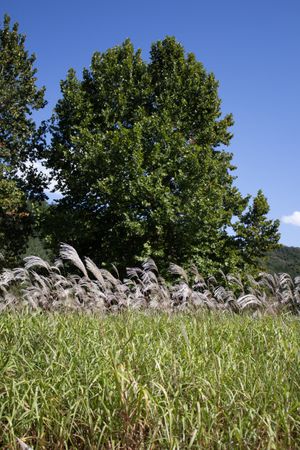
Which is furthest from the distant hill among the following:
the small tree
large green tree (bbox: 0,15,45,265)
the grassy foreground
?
the grassy foreground

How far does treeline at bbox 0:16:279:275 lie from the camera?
1862 cm

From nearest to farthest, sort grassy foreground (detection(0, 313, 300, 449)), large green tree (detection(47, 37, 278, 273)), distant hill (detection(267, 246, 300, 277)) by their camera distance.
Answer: grassy foreground (detection(0, 313, 300, 449)) → large green tree (detection(47, 37, 278, 273)) → distant hill (detection(267, 246, 300, 277))

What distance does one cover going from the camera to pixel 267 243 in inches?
851

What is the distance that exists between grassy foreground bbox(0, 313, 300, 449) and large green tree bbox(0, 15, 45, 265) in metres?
17.4

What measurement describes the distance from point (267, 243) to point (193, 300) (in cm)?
1321

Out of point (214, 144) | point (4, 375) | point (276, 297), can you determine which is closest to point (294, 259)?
point (214, 144)

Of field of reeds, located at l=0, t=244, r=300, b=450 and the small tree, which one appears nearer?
field of reeds, located at l=0, t=244, r=300, b=450

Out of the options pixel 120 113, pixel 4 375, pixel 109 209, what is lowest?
pixel 4 375

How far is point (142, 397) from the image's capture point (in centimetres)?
359

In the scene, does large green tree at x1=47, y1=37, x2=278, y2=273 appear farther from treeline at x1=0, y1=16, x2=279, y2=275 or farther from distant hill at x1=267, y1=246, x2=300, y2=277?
distant hill at x1=267, y1=246, x2=300, y2=277

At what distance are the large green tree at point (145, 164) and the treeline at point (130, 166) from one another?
5 cm

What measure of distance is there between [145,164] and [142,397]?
53.8ft

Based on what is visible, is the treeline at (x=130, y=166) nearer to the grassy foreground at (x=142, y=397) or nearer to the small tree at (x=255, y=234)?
the small tree at (x=255, y=234)

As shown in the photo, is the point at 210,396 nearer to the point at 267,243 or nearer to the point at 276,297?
the point at 276,297
